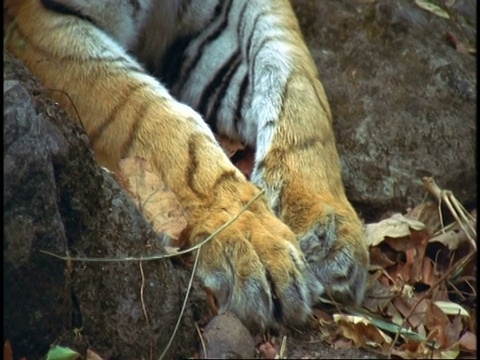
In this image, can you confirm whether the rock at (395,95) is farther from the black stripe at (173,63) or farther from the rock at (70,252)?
the rock at (70,252)

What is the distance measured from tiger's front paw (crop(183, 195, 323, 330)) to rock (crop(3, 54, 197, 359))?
10 cm

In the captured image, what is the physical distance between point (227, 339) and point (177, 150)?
0.61m

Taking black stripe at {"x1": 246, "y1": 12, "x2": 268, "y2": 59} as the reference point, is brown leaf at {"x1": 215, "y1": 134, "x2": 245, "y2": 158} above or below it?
below

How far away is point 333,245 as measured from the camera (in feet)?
7.71

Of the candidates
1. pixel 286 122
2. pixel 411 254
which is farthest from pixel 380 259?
pixel 286 122

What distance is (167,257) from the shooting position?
211 cm

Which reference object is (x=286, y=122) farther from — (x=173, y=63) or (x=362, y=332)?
(x=362, y=332)

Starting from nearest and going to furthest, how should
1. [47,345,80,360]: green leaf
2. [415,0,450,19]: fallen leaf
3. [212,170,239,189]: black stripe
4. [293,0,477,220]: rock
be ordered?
[47,345,80,360]: green leaf, [212,170,239,189]: black stripe, [293,0,477,220]: rock, [415,0,450,19]: fallen leaf

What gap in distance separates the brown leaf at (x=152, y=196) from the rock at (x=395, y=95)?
2.19 feet

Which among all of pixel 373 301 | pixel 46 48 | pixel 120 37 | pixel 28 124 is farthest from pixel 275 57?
pixel 28 124

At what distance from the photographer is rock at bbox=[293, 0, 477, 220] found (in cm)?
286

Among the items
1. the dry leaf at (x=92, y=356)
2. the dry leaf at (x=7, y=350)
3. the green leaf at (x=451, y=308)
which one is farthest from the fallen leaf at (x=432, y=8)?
the dry leaf at (x=7, y=350)

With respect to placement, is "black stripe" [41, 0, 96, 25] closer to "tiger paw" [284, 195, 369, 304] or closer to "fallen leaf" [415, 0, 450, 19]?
"tiger paw" [284, 195, 369, 304]

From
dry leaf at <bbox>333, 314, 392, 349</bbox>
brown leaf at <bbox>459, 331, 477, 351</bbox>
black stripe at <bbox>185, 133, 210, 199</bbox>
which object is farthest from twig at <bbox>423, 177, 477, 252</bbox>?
black stripe at <bbox>185, 133, 210, 199</bbox>
